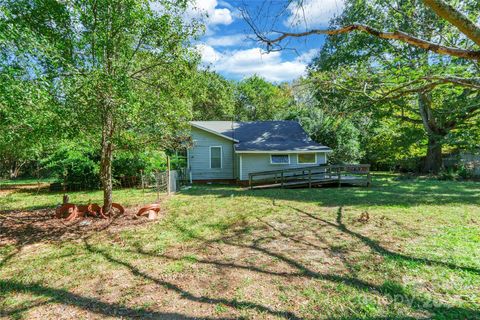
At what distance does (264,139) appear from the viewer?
1684 cm

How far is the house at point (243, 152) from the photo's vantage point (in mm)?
15359

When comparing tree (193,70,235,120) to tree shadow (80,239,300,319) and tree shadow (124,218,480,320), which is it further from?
tree shadow (80,239,300,319)

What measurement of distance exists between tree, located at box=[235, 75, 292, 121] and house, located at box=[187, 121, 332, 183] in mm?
18194

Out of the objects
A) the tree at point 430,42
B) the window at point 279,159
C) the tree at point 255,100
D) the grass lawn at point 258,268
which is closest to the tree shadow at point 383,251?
the grass lawn at point 258,268

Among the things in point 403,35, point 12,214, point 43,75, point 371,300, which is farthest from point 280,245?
point 12,214

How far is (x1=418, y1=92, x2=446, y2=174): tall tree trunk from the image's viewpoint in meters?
16.5

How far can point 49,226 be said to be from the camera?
6.90 m

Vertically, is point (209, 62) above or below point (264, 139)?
above

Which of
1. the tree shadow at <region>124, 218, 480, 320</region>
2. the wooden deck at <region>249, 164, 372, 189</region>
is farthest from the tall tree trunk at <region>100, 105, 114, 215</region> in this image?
the wooden deck at <region>249, 164, 372, 189</region>

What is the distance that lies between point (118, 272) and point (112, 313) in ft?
3.80

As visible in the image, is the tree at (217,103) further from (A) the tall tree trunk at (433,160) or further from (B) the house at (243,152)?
(A) the tall tree trunk at (433,160)

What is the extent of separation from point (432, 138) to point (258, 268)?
1793 cm

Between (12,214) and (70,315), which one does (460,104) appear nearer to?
(70,315)

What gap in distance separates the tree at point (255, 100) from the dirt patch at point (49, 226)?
28.9 metres
